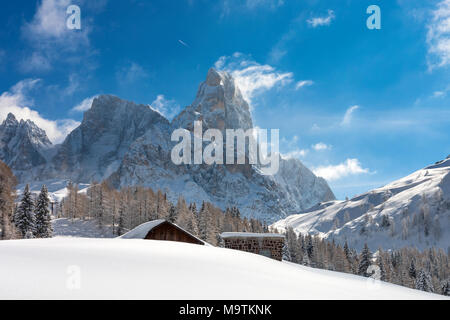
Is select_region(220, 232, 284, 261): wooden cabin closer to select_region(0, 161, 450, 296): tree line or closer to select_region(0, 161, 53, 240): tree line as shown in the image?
select_region(0, 161, 450, 296): tree line

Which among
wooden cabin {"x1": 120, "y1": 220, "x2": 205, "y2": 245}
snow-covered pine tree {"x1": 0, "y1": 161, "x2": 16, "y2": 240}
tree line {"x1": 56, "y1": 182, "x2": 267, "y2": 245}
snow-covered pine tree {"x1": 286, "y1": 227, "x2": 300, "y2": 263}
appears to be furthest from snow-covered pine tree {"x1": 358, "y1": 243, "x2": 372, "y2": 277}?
snow-covered pine tree {"x1": 0, "y1": 161, "x2": 16, "y2": 240}

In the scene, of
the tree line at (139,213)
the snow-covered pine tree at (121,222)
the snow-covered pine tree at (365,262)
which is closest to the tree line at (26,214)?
the tree line at (139,213)

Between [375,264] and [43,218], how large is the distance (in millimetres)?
62039

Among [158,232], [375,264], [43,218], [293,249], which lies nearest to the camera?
[158,232]

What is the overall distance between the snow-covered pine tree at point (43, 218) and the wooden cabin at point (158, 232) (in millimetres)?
34096

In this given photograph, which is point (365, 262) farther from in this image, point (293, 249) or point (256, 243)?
point (256, 243)

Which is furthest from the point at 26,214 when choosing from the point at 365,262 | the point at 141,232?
the point at 365,262

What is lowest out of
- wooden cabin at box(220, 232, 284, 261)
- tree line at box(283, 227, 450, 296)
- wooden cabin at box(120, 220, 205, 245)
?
tree line at box(283, 227, 450, 296)

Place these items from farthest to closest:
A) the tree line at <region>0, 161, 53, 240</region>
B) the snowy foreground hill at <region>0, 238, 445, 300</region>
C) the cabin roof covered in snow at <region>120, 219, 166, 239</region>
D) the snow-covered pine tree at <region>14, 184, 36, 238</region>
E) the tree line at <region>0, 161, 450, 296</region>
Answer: the tree line at <region>0, 161, 450, 296</region> → the snow-covered pine tree at <region>14, 184, 36, 238</region> → the tree line at <region>0, 161, 53, 240</region> → the cabin roof covered in snow at <region>120, 219, 166, 239</region> → the snowy foreground hill at <region>0, 238, 445, 300</region>

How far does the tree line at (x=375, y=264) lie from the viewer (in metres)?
61.4

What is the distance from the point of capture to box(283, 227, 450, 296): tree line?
6139 cm

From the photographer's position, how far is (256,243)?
21266 mm

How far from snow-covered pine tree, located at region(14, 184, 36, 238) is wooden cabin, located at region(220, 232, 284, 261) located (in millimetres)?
38701
